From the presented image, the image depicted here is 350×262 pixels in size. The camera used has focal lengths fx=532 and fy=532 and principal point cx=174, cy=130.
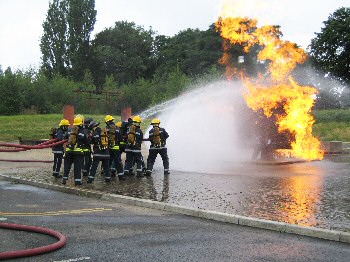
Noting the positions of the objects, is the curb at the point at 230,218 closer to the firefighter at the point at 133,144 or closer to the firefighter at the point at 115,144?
the firefighter at the point at 115,144

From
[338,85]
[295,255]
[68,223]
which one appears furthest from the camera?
[338,85]

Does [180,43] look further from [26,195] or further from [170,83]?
[26,195]

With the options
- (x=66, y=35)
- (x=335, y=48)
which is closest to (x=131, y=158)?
(x=335, y=48)

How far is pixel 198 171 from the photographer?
17.8m

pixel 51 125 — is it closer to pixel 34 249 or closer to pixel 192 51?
pixel 192 51

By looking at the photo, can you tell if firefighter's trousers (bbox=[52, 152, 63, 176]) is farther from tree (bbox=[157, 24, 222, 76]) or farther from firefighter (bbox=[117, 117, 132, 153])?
tree (bbox=[157, 24, 222, 76])

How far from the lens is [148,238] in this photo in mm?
7879

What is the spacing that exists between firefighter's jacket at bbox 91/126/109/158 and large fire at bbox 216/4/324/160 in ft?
27.0

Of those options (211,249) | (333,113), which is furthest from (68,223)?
(333,113)

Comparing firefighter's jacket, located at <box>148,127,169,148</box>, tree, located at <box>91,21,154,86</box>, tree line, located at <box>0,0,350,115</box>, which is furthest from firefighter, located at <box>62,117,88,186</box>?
tree, located at <box>91,21,154,86</box>

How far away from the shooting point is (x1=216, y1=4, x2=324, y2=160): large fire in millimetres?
20906

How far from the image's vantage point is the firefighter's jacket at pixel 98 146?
579 inches

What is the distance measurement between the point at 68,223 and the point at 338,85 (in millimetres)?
52522

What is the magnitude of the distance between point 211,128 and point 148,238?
52.1 feet
